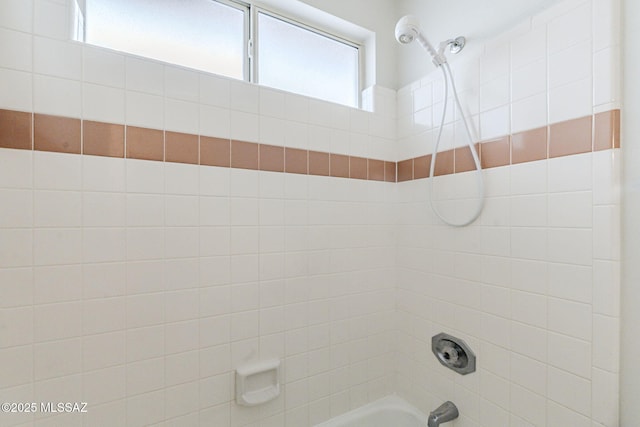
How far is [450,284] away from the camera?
1.41 m

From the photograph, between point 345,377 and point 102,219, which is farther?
point 345,377

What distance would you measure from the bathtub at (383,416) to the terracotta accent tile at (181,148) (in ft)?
4.66

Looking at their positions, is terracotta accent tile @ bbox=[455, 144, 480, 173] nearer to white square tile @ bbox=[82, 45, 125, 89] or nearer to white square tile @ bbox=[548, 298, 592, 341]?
white square tile @ bbox=[548, 298, 592, 341]

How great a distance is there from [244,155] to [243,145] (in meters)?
0.04

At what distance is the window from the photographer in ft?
3.98

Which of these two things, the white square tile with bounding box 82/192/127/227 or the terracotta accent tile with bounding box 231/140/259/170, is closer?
the white square tile with bounding box 82/192/127/227

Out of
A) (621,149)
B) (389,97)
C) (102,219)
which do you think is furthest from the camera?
(389,97)

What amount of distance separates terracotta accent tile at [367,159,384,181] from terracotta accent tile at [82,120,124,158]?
1143mm

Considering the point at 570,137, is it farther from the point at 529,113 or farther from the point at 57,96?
the point at 57,96

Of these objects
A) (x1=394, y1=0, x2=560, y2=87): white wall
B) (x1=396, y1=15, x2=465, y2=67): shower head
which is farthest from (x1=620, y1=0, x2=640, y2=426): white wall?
(x1=396, y1=15, x2=465, y2=67): shower head

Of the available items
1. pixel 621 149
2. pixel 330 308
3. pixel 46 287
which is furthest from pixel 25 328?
pixel 621 149

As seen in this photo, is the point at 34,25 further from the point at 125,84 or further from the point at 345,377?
the point at 345,377

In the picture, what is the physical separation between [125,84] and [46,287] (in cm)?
75

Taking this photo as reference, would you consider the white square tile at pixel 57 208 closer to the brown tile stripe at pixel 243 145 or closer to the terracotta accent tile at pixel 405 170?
the brown tile stripe at pixel 243 145
